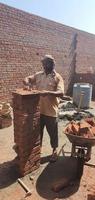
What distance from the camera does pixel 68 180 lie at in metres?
4.21

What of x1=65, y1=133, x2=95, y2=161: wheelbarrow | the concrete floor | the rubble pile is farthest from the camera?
the rubble pile

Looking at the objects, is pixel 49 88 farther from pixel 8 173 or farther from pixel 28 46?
pixel 28 46

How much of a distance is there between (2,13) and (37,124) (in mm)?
6085

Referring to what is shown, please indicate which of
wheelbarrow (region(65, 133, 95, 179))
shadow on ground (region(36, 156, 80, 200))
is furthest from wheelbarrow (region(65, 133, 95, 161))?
shadow on ground (region(36, 156, 80, 200))

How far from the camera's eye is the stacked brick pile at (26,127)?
4.14m

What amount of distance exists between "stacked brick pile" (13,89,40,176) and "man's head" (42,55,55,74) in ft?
2.05

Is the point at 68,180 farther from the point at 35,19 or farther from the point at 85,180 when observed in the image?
the point at 35,19

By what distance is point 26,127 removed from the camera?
4227mm

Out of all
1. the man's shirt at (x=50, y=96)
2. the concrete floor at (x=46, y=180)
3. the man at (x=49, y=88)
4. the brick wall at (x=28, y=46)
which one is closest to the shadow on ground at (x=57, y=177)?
the concrete floor at (x=46, y=180)

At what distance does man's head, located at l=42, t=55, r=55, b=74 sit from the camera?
4.55m

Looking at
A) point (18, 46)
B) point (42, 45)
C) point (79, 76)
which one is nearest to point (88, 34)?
point (79, 76)

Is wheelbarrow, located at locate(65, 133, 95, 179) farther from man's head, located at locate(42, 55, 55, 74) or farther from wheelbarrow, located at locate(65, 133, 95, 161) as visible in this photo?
man's head, located at locate(42, 55, 55, 74)

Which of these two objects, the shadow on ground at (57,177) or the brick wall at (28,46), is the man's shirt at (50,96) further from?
the brick wall at (28,46)

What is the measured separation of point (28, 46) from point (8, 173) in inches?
276
